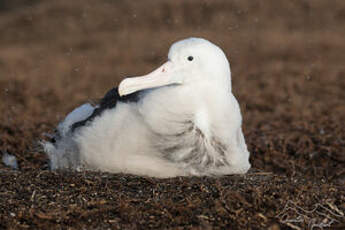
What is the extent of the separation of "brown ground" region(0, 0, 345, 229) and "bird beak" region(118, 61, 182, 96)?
69cm

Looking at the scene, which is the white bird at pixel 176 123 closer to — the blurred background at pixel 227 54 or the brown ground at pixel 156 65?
the brown ground at pixel 156 65

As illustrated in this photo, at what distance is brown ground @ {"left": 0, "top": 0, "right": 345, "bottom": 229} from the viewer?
3865 mm

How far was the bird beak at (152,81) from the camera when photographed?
454 cm

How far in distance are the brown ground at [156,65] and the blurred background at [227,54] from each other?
30 mm

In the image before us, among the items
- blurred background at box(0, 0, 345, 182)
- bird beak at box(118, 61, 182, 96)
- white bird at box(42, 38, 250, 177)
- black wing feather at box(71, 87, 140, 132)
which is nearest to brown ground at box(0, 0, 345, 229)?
blurred background at box(0, 0, 345, 182)

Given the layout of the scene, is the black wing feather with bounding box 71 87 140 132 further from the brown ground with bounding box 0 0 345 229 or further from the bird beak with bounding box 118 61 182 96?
the brown ground with bounding box 0 0 345 229

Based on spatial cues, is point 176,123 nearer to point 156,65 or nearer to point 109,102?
point 109,102

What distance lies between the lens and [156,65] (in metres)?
13.5

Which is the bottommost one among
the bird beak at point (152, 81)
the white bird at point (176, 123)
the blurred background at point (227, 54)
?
the blurred background at point (227, 54)

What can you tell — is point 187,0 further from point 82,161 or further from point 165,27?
point 82,161

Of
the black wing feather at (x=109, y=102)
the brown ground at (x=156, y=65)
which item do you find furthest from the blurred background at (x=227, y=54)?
the black wing feather at (x=109, y=102)

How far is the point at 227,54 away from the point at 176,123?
32.0 feet

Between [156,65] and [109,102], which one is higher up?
[109,102]

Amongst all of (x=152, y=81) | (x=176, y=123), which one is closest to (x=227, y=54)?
(x=152, y=81)
